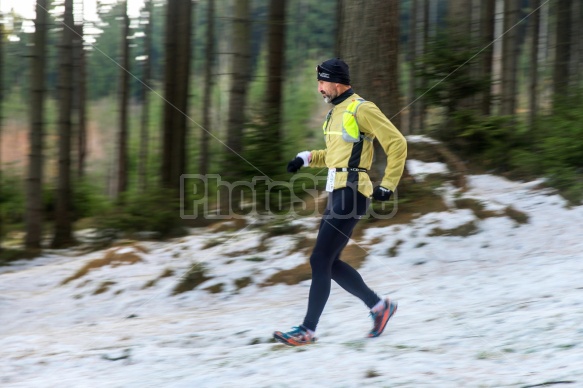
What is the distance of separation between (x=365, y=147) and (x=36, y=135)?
28.1 ft

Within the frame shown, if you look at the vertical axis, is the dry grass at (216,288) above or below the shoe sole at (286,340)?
below

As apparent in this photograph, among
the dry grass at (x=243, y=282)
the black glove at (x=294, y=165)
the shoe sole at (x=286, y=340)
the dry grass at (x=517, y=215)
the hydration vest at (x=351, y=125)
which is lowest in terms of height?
the dry grass at (x=243, y=282)

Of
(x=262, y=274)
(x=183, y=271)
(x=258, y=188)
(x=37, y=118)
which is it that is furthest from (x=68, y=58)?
(x=262, y=274)

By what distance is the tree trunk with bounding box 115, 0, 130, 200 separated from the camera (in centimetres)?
1820

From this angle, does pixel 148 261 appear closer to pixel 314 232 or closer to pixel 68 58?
pixel 314 232

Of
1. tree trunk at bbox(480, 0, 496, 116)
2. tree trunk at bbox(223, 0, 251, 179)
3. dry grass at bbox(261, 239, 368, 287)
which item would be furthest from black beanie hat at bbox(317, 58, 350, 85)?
tree trunk at bbox(480, 0, 496, 116)

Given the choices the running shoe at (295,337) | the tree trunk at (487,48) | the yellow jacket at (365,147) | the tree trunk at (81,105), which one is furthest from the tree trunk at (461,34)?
the tree trunk at (81,105)

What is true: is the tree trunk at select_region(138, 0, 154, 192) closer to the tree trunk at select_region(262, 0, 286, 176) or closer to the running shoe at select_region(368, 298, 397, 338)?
the tree trunk at select_region(262, 0, 286, 176)

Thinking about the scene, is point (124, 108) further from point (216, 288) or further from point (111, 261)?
point (216, 288)

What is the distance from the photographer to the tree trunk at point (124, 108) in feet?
59.7

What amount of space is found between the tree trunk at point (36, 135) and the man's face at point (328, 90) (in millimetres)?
8114

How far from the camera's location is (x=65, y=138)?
504 inches

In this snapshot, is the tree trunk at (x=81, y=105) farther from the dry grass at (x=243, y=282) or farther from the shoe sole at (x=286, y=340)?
the shoe sole at (x=286, y=340)

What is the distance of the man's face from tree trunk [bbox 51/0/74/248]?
27.0 feet
